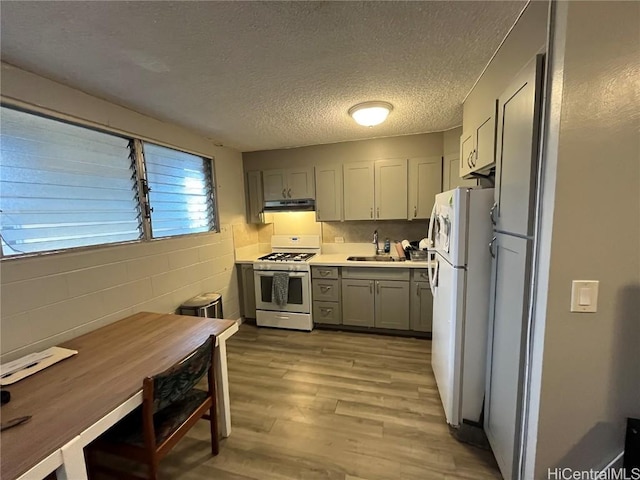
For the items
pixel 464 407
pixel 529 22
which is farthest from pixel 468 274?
pixel 529 22

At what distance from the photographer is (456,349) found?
5.71 feet

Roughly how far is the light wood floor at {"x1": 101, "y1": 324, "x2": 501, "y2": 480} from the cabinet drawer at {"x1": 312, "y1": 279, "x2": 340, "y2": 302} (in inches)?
24.9

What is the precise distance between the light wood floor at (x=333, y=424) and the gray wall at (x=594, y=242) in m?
0.73

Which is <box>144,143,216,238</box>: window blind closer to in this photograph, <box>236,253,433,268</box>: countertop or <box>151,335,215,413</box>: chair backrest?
<box>236,253,433,268</box>: countertop

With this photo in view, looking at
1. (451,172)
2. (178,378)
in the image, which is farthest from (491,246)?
(178,378)

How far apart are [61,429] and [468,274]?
201 centimetres

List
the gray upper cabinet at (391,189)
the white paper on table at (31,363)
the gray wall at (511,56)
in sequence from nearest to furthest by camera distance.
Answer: the gray wall at (511,56), the white paper on table at (31,363), the gray upper cabinet at (391,189)

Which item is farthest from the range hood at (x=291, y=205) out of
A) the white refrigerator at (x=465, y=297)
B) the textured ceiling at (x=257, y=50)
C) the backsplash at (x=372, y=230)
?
the white refrigerator at (x=465, y=297)

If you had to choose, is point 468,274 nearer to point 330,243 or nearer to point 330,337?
point 330,337

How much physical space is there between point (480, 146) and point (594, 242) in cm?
106

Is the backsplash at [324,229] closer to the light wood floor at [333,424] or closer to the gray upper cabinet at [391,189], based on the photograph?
the gray upper cabinet at [391,189]

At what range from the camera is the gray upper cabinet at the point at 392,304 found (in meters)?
3.12

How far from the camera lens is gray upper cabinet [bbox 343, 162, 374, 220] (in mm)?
3428
